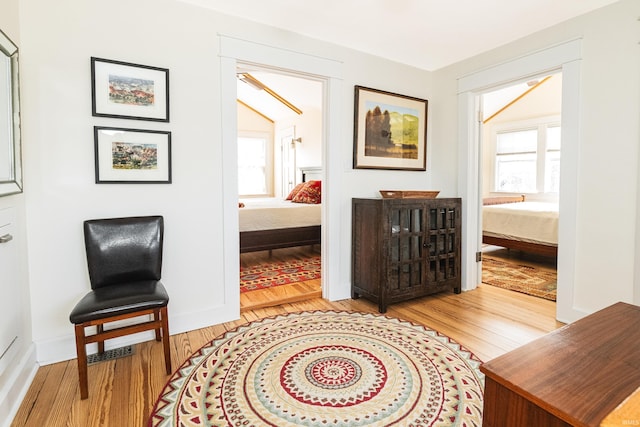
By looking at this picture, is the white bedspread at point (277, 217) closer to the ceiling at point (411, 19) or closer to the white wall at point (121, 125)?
the white wall at point (121, 125)

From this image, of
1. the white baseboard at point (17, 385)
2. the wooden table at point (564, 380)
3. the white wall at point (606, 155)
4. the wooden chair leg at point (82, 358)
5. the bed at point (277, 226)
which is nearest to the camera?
the wooden table at point (564, 380)

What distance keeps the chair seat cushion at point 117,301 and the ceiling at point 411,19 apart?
77.1 inches

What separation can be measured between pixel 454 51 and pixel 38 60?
3203 millimetres

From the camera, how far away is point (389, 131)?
130 inches

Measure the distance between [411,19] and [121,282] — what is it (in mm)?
2790

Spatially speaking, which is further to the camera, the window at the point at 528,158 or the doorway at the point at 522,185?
the window at the point at 528,158

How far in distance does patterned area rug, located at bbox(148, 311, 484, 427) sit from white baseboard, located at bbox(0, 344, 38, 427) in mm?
620

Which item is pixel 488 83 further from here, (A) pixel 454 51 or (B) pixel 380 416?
(B) pixel 380 416

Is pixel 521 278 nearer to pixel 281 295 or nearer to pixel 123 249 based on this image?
pixel 281 295

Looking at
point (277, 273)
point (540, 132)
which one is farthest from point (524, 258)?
point (277, 273)

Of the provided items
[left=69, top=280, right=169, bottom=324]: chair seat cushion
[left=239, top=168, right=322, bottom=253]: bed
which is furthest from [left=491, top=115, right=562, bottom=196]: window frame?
[left=69, top=280, right=169, bottom=324]: chair seat cushion

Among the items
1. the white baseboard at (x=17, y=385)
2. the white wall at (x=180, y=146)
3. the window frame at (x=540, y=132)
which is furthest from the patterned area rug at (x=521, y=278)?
the white baseboard at (x=17, y=385)

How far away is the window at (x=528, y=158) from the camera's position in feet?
19.3

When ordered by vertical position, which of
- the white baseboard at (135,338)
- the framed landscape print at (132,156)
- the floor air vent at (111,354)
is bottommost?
the floor air vent at (111,354)
